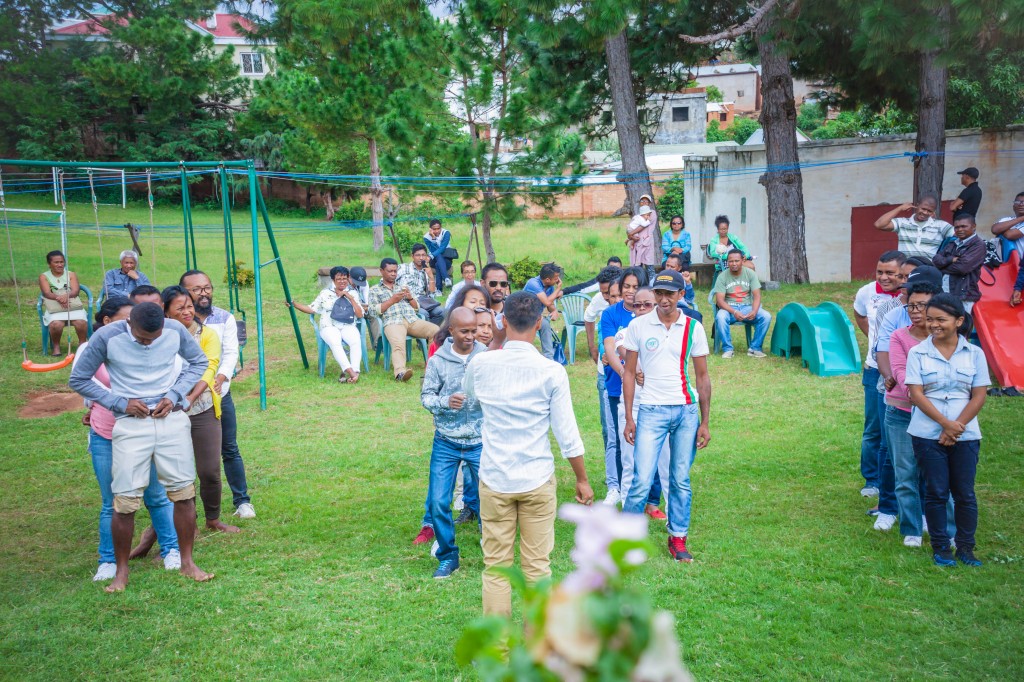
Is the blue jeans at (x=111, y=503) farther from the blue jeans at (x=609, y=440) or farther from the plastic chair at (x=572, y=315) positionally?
the plastic chair at (x=572, y=315)

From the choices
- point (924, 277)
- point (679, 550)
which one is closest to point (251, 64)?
point (924, 277)

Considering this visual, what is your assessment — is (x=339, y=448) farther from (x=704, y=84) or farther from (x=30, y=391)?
(x=704, y=84)

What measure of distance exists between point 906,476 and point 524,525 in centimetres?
273

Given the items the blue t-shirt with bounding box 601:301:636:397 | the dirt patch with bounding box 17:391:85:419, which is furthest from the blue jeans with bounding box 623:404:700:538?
the dirt patch with bounding box 17:391:85:419

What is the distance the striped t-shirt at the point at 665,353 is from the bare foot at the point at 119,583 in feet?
10.8

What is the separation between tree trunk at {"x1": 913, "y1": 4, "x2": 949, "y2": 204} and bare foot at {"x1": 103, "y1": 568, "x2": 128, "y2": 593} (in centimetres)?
1310

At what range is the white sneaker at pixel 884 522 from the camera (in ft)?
19.3

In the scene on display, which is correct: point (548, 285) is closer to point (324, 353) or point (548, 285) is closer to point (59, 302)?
point (324, 353)

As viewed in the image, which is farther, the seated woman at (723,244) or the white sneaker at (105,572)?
the seated woman at (723,244)

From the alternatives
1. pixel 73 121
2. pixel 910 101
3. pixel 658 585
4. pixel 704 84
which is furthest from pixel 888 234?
pixel 704 84

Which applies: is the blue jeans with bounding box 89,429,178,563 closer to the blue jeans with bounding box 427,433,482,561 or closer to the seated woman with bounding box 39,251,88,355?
the blue jeans with bounding box 427,433,482,561

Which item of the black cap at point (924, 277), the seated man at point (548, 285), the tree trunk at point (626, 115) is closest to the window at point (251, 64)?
the tree trunk at point (626, 115)

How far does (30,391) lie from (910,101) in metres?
16.1

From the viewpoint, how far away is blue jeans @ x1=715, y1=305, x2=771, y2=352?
37.5ft
